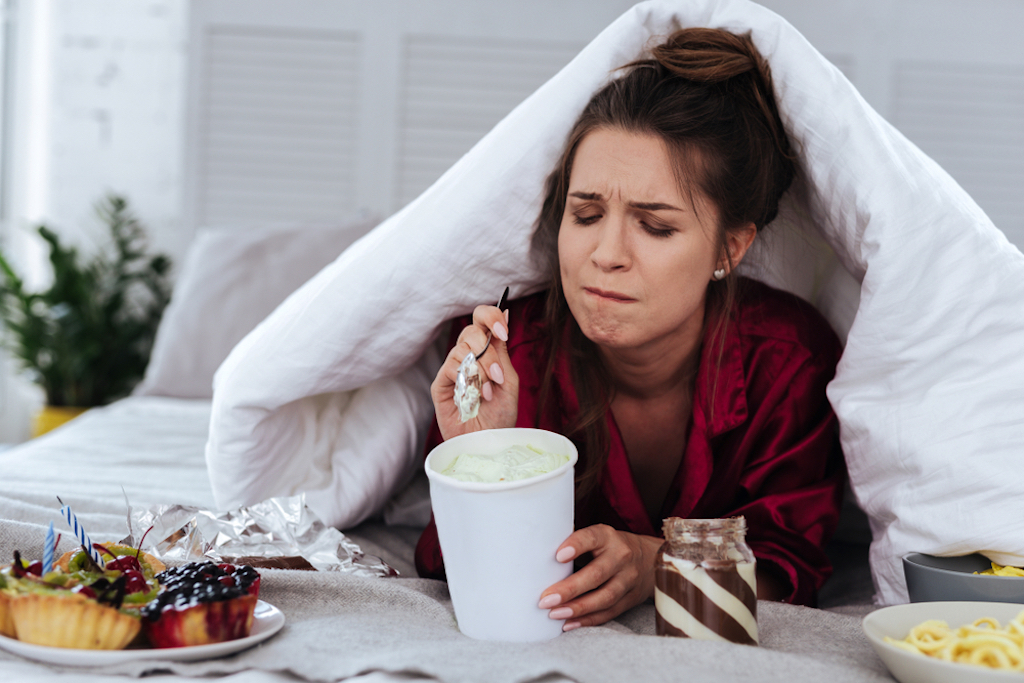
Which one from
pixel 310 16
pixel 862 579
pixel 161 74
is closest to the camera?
pixel 862 579

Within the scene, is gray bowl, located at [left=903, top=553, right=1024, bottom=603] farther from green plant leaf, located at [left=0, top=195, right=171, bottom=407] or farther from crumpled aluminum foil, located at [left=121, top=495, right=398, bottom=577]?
green plant leaf, located at [left=0, top=195, right=171, bottom=407]

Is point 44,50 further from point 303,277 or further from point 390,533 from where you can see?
point 390,533

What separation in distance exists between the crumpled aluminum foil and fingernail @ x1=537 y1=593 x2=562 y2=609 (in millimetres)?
274

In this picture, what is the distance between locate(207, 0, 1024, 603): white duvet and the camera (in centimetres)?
96

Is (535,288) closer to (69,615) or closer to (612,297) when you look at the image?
(612,297)

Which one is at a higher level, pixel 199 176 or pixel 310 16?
pixel 310 16

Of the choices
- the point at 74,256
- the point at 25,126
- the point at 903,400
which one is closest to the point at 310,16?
the point at 74,256

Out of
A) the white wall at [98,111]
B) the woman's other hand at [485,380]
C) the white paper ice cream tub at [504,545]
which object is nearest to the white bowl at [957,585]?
the white paper ice cream tub at [504,545]

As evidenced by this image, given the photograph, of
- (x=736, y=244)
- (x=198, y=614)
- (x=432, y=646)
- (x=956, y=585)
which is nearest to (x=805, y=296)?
(x=736, y=244)

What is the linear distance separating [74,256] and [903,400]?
297 cm

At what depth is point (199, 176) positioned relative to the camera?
2.92 metres

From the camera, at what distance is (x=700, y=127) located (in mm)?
1084

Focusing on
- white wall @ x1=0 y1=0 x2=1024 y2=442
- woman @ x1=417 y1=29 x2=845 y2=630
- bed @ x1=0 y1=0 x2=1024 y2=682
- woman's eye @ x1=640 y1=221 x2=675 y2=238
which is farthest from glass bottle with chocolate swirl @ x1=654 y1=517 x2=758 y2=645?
white wall @ x1=0 y1=0 x2=1024 y2=442

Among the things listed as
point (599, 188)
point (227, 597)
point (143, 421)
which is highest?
point (599, 188)
